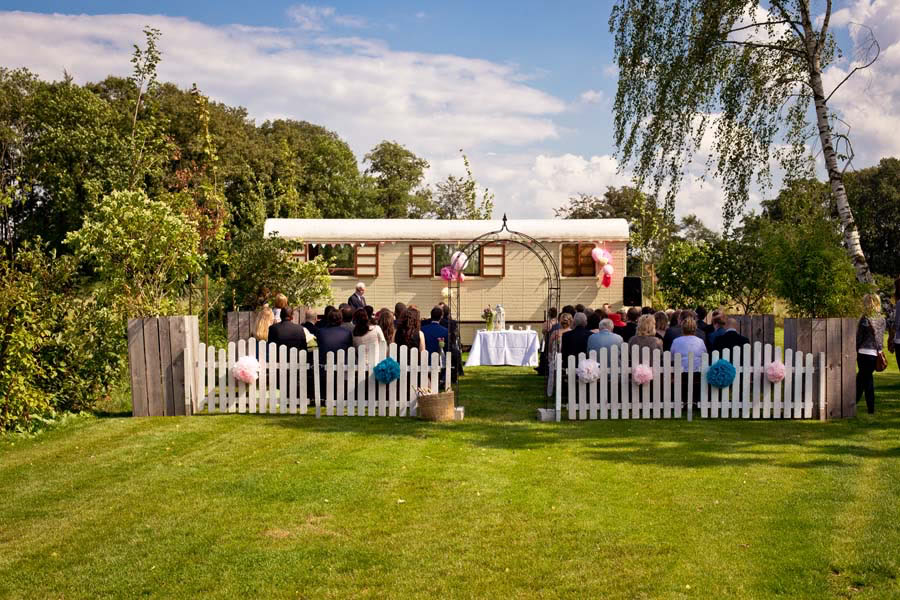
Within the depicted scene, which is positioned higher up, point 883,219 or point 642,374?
point 883,219

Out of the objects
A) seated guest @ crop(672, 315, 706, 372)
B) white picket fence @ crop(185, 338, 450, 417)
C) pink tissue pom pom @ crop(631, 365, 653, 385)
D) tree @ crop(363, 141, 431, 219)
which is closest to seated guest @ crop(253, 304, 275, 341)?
white picket fence @ crop(185, 338, 450, 417)

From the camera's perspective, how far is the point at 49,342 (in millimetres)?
9703

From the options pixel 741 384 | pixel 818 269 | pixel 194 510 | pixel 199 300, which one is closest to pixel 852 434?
pixel 741 384

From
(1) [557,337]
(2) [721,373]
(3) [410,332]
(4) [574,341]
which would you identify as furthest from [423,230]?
(2) [721,373]

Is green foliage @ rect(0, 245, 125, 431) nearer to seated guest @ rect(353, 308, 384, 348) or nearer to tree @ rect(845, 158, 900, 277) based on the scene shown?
seated guest @ rect(353, 308, 384, 348)

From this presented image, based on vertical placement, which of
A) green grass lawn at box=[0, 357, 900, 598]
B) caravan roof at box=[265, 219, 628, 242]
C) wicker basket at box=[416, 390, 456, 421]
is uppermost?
caravan roof at box=[265, 219, 628, 242]

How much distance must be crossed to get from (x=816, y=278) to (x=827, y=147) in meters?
3.89

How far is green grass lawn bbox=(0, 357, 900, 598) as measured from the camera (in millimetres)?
4977

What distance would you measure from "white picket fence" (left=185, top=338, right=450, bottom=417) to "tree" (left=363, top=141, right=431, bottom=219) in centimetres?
4273

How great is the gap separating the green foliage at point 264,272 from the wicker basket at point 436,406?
643 cm

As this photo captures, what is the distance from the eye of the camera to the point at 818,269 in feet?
36.6

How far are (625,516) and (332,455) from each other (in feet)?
10.1

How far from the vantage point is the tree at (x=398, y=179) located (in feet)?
176

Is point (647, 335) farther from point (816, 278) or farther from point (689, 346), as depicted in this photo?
point (816, 278)
